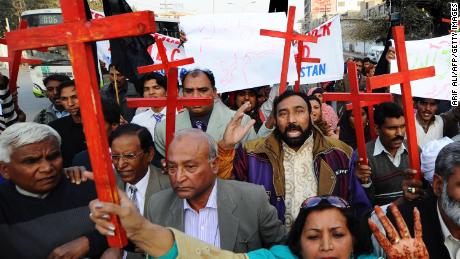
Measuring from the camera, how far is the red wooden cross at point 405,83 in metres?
2.23

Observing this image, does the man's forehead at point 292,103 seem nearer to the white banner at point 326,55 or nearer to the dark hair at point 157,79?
the dark hair at point 157,79

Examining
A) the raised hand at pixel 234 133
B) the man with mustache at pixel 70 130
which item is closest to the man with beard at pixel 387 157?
the raised hand at pixel 234 133

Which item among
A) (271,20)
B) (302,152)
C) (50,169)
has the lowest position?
(302,152)

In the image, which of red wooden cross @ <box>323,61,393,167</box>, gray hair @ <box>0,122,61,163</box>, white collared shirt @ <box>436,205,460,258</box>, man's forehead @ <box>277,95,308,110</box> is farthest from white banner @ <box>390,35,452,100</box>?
gray hair @ <box>0,122,61,163</box>

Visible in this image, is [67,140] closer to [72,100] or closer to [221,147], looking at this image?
[72,100]

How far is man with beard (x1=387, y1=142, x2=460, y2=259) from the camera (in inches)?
73.3

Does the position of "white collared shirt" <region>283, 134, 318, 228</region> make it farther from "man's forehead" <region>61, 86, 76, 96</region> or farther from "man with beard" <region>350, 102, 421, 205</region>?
"man's forehead" <region>61, 86, 76, 96</region>

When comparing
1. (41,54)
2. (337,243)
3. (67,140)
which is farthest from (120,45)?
(41,54)

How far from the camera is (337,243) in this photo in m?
1.77

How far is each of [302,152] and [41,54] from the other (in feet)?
41.2

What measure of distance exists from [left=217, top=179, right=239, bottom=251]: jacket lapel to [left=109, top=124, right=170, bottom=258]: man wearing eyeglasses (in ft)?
1.77

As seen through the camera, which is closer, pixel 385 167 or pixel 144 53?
pixel 385 167

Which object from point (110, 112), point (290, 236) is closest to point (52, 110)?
point (110, 112)

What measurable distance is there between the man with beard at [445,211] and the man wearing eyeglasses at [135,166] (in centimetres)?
149
